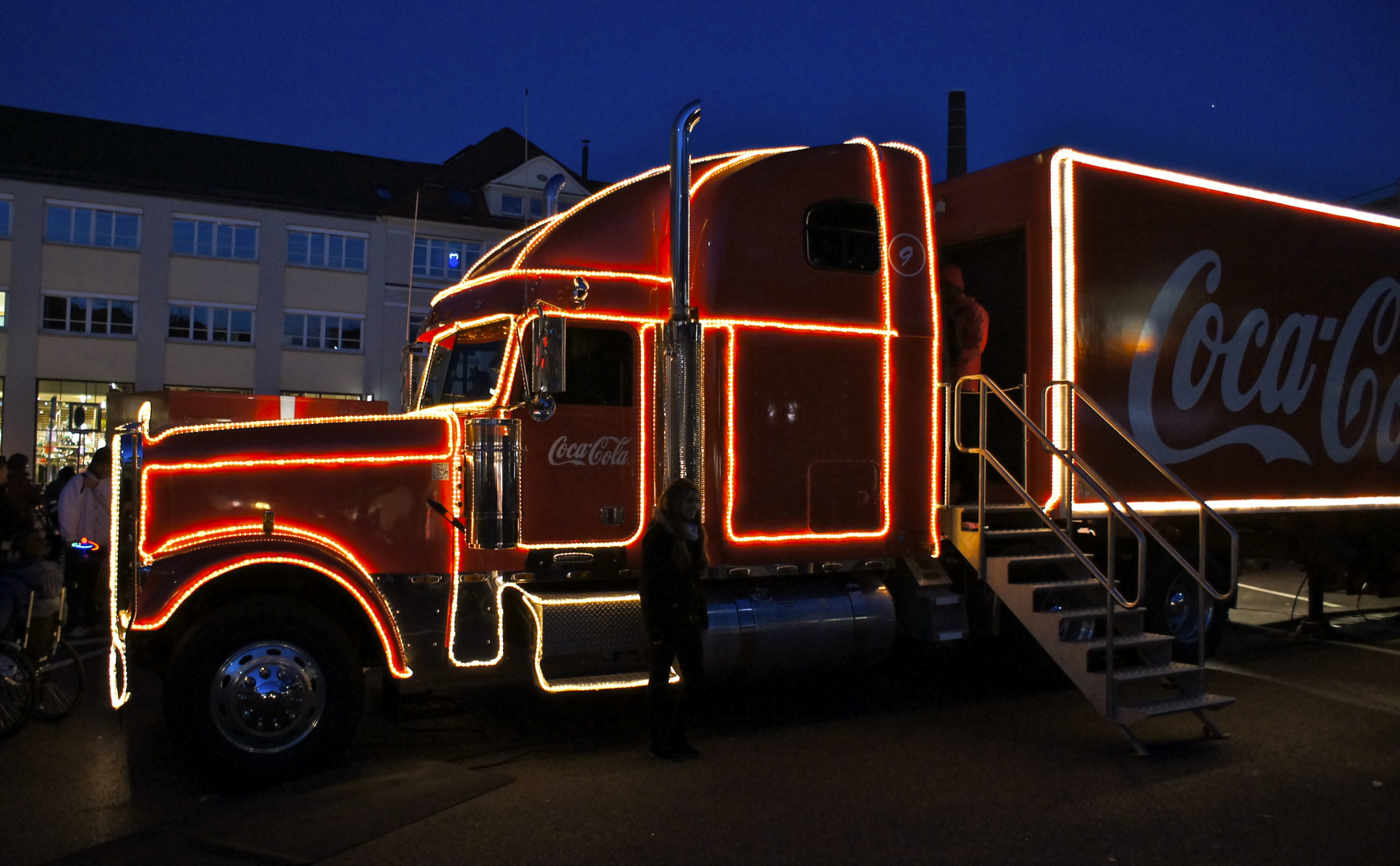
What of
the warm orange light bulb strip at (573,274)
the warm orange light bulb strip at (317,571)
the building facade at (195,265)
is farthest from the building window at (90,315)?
the warm orange light bulb strip at (317,571)

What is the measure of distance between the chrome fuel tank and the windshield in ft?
6.43

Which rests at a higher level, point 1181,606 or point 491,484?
point 491,484

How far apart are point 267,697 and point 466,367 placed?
7.57 feet

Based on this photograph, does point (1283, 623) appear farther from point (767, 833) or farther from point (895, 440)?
point (767, 833)

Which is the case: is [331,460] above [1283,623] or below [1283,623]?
above

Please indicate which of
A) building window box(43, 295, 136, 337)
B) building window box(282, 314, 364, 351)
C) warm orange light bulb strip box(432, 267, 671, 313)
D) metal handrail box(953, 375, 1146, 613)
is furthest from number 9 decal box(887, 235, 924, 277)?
building window box(43, 295, 136, 337)

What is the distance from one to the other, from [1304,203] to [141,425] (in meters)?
9.45

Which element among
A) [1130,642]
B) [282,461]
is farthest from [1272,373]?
[282,461]

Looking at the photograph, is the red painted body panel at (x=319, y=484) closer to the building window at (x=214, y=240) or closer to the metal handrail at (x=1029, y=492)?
the metal handrail at (x=1029, y=492)

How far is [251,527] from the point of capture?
21.0ft

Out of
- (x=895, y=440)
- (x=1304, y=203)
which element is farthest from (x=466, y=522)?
(x=1304, y=203)

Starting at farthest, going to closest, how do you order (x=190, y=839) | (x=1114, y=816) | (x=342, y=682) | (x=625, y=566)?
(x=625, y=566)
(x=342, y=682)
(x=1114, y=816)
(x=190, y=839)

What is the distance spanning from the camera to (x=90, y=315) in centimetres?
3350

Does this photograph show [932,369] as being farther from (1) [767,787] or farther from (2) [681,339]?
(1) [767,787]
